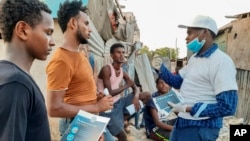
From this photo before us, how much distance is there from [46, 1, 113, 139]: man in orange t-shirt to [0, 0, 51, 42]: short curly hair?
78 cm

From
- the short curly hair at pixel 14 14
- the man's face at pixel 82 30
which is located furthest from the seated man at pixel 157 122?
the short curly hair at pixel 14 14

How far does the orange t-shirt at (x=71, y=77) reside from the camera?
7.00ft

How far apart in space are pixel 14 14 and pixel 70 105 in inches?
38.9

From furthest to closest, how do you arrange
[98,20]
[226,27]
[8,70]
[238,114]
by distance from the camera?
[226,27] < [238,114] < [98,20] < [8,70]

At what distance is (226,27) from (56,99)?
12436mm

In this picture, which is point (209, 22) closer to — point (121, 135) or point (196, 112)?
point (196, 112)

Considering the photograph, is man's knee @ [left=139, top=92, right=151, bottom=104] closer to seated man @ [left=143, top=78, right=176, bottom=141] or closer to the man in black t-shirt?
seated man @ [left=143, top=78, right=176, bottom=141]

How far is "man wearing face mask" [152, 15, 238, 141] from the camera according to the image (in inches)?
96.7

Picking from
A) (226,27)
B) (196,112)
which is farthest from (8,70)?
(226,27)

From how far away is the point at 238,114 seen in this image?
32.9 feet

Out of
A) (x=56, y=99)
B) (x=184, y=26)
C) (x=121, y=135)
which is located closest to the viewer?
(x=56, y=99)

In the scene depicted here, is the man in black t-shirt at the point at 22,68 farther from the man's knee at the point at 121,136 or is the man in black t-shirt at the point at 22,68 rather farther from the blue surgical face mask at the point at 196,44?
the man's knee at the point at 121,136

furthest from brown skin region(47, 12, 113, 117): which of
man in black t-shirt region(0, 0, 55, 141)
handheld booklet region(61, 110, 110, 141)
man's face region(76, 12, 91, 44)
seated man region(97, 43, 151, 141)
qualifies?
seated man region(97, 43, 151, 141)

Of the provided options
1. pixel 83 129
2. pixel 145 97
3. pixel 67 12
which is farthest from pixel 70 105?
pixel 145 97
